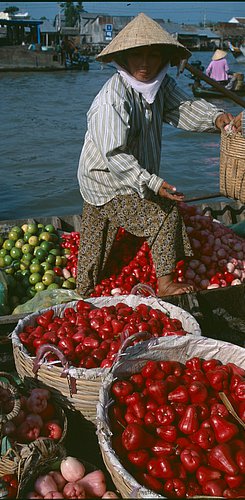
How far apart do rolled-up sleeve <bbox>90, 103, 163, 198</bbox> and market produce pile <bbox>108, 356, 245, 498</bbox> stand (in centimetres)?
110

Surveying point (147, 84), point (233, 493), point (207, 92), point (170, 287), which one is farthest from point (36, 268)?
point (207, 92)

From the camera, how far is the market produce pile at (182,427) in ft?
6.33

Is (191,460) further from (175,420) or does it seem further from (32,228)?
(32,228)

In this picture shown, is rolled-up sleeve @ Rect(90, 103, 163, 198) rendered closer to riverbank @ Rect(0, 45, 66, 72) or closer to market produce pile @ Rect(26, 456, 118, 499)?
market produce pile @ Rect(26, 456, 118, 499)

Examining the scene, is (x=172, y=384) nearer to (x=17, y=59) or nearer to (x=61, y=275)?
(x=61, y=275)

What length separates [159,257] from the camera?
352 centimetres

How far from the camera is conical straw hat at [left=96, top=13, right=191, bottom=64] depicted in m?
3.11

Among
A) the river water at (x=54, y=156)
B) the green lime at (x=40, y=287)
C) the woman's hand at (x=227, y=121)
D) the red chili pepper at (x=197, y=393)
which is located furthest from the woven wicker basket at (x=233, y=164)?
the river water at (x=54, y=156)

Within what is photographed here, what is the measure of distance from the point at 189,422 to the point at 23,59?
107ft

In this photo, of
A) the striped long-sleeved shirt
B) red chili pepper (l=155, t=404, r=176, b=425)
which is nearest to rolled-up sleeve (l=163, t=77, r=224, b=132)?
the striped long-sleeved shirt

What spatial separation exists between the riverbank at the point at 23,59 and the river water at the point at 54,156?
1126 centimetres

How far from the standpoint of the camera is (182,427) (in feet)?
6.91

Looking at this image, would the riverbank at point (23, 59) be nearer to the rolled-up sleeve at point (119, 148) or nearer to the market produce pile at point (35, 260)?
the market produce pile at point (35, 260)

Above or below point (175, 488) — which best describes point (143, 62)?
above
